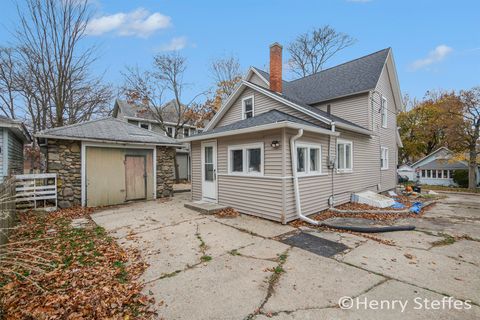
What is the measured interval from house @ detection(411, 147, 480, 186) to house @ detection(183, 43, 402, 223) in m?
15.3

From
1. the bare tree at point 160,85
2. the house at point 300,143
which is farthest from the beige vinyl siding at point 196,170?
the bare tree at point 160,85

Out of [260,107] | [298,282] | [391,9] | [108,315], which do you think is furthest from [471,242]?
[391,9]

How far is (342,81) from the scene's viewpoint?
11.9 meters

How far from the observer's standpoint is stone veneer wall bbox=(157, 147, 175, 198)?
10891 millimetres

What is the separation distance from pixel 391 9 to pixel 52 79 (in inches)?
747

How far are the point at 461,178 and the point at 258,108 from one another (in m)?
24.7

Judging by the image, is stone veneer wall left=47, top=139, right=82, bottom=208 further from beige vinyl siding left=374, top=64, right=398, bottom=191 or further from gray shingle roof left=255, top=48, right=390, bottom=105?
beige vinyl siding left=374, top=64, right=398, bottom=191

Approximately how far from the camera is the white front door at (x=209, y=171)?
873 cm

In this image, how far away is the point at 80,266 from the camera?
379 centimetres

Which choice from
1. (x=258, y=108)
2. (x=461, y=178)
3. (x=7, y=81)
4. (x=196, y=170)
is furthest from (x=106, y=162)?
(x=461, y=178)

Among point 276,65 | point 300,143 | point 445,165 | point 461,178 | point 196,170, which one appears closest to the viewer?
point 300,143

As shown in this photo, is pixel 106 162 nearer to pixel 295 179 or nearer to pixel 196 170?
pixel 196 170

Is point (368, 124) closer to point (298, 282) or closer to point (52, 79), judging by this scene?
point (298, 282)

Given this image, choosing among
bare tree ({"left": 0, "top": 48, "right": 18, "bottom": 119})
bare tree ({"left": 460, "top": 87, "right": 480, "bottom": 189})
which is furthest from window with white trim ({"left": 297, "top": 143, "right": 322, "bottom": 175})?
bare tree ({"left": 0, "top": 48, "right": 18, "bottom": 119})
